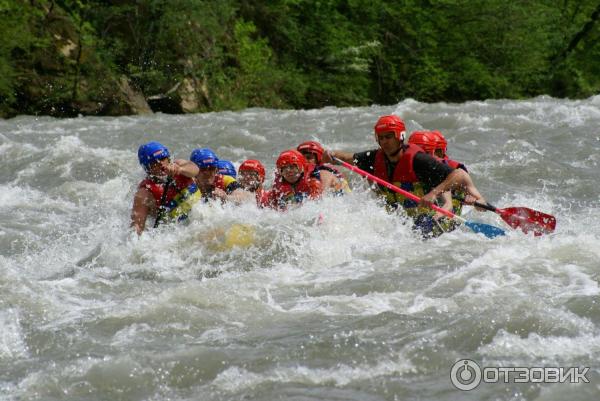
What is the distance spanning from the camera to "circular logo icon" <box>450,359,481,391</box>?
4.51 metres

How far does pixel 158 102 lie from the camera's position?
21344mm

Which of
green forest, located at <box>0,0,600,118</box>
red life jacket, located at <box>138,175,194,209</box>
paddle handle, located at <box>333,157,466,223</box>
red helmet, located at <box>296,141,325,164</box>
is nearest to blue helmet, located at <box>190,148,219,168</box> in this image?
red life jacket, located at <box>138,175,194,209</box>

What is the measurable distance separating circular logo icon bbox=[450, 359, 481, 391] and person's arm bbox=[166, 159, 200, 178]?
3.55 meters

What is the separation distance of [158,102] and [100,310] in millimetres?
15710

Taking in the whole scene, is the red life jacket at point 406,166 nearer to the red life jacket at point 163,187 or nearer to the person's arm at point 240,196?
the person's arm at point 240,196

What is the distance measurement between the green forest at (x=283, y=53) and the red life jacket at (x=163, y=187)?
12094 millimetres

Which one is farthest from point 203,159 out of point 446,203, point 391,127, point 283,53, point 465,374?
point 283,53

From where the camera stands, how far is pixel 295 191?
8.48 metres

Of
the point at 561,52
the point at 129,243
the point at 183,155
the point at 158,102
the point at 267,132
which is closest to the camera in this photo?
the point at 129,243

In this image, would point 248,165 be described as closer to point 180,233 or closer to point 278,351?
point 180,233

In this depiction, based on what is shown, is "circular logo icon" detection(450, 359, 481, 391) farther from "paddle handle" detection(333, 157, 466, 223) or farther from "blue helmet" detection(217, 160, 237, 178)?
"blue helmet" detection(217, 160, 237, 178)

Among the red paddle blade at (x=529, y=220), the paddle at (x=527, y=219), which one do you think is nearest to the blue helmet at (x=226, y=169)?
the paddle at (x=527, y=219)

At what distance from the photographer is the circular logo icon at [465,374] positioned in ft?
14.8

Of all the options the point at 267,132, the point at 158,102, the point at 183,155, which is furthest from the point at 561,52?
the point at 183,155
